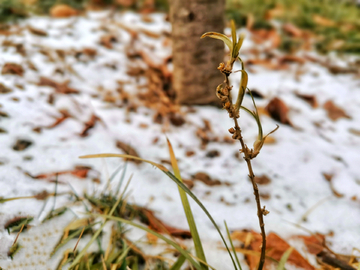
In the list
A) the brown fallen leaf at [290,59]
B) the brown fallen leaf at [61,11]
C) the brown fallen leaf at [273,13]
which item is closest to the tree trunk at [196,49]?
the brown fallen leaf at [290,59]

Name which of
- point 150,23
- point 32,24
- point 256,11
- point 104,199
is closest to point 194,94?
point 104,199

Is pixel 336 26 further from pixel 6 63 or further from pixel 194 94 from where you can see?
pixel 6 63

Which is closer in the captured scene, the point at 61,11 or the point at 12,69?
the point at 12,69

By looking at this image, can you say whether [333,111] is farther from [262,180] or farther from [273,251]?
[273,251]

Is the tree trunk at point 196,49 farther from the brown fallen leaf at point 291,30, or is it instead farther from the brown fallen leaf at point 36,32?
the brown fallen leaf at point 291,30

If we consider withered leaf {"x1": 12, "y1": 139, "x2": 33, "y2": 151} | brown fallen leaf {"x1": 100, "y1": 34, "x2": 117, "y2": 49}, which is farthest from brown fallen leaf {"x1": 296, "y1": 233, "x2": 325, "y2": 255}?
brown fallen leaf {"x1": 100, "y1": 34, "x2": 117, "y2": 49}

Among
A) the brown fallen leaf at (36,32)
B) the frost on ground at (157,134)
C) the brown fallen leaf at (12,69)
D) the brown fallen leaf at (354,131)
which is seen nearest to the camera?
the frost on ground at (157,134)

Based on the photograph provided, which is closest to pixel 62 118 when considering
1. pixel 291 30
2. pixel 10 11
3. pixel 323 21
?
pixel 10 11
